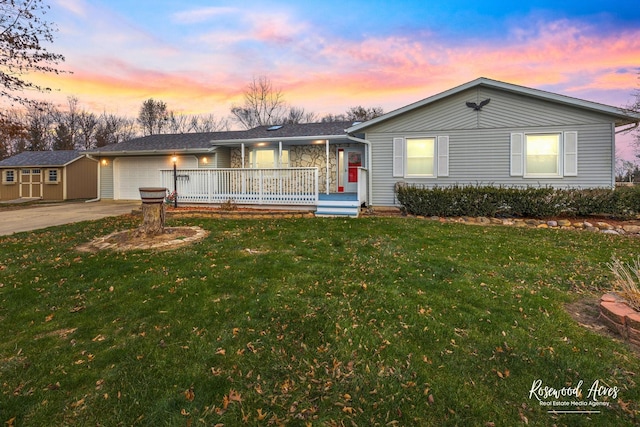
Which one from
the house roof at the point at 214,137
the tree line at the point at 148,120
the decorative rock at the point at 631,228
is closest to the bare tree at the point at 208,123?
the tree line at the point at 148,120

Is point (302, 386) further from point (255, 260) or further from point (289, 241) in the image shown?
point (289, 241)

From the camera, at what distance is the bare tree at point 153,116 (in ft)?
103

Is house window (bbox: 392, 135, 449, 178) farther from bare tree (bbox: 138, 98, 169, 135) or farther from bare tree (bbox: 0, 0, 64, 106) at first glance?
bare tree (bbox: 138, 98, 169, 135)

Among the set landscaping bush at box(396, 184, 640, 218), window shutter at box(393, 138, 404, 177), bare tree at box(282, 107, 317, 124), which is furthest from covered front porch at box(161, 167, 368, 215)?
bare tree at box(282, 107, 317, 124)

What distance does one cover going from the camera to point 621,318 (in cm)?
267

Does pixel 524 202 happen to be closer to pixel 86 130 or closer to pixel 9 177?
pixel 9 177

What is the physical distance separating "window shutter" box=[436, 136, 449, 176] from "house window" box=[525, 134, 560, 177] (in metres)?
2.21

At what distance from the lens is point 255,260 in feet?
15.5

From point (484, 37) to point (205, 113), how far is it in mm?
28168

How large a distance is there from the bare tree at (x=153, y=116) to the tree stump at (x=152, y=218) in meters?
30.1

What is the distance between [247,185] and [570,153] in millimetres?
9865

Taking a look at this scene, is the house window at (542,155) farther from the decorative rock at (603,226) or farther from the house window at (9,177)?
the house window at (9,177)

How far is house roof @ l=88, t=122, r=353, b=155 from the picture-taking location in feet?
41.0

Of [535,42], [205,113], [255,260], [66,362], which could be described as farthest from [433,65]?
[205,113]
